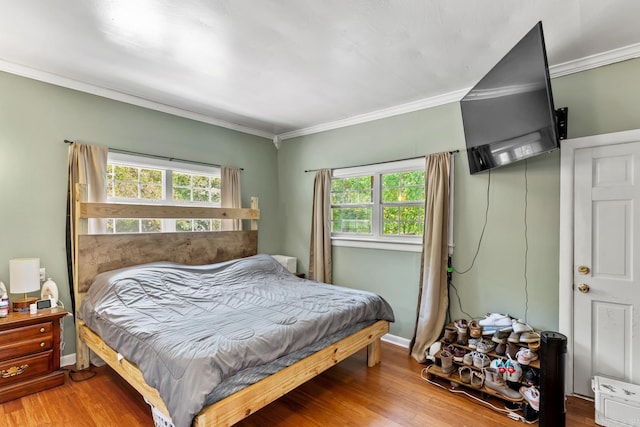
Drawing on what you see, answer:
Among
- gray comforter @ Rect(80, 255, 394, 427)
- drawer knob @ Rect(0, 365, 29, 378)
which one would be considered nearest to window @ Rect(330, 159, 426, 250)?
gray comforter @ Rect(80, 255, 394, 427)

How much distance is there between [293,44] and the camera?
2283 millimetres

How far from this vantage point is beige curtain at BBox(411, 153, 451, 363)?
3.15 metres

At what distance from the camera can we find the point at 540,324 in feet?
8.86

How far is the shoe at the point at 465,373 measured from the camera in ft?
8.33

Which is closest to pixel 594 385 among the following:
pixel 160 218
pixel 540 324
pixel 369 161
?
pixel 540 324

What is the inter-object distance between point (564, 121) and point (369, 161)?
1.90 meters

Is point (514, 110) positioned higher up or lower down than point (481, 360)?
higher up

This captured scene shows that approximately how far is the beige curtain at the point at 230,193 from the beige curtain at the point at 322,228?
1014 mm

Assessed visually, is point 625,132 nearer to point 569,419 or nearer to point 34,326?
point 569,419

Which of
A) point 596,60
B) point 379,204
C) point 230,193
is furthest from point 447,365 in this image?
point 230,193

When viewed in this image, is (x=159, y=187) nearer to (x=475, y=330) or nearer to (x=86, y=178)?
(x=86, y=178)

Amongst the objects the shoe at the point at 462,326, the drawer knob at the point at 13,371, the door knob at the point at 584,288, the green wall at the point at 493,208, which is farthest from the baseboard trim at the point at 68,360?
the door knob at the point at 584,288

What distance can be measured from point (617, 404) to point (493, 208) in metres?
1.61

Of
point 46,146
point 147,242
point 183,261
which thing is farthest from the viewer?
point 183,261
